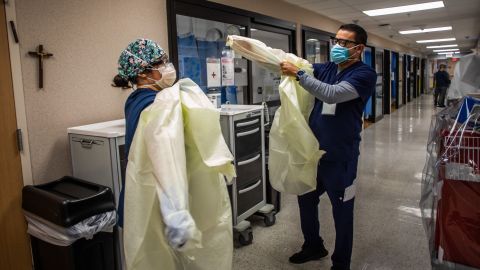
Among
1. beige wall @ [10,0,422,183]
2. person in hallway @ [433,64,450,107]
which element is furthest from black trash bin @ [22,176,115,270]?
person in hallway @ [433,64,450,107]

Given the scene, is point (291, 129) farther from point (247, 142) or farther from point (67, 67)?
point (67, 67)

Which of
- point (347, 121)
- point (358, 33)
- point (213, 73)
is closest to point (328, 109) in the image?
point (347, 121)

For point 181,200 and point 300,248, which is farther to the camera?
point 300,248

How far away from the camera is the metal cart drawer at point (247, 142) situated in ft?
8.60

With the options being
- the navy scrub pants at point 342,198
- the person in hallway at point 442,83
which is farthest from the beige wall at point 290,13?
the person in hallway at point 442,83

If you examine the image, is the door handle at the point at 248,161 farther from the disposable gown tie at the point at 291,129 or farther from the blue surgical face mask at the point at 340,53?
the blue surgical face mask at the point at 340,53

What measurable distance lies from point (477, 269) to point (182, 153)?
1575mm

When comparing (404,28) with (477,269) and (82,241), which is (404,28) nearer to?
(477,269)

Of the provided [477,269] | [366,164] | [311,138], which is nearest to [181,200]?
[311,138]

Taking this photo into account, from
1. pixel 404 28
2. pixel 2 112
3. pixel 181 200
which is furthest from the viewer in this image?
pixel 404 28

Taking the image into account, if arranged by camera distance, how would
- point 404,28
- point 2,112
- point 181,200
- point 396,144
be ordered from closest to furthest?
point 181,200
point 2,112
point 396,144
point 404,28

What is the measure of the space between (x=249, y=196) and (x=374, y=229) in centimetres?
109

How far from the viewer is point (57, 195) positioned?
1.70m

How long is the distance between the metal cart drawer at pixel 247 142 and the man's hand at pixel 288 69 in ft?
2.34
